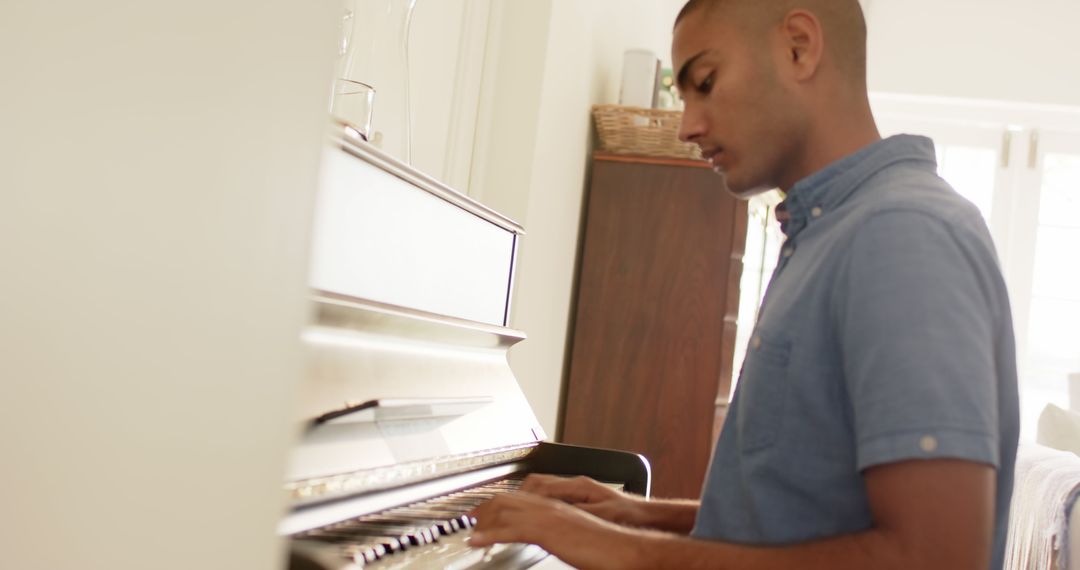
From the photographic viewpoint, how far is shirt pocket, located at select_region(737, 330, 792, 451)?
1.04m

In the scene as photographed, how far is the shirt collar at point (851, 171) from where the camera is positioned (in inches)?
44.4

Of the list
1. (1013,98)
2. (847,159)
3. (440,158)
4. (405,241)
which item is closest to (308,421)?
(405,241)

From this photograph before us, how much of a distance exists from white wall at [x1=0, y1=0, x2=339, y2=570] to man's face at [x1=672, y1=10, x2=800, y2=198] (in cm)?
76

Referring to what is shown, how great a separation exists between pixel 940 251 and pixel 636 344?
2185 millimetres

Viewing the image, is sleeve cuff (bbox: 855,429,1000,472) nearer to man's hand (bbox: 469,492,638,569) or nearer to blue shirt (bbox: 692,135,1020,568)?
blue shirt (bbox: 692,135,1020,568)

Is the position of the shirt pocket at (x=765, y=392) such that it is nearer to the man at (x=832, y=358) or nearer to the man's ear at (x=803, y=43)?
the man at (x=832, y=358)

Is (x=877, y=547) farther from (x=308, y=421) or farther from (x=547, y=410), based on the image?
(x=547, y=410)

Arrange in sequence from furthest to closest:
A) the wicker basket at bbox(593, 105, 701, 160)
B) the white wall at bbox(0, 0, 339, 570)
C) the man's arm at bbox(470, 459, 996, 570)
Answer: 1. the wicker basket at bbox(593, 105, 701, 160)
2. the man's arm at bbox(470, 459, 996, 570)
3. the white wall at bbox(0, 0, 339, 570)

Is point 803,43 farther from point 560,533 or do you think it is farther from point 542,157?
point 542,157

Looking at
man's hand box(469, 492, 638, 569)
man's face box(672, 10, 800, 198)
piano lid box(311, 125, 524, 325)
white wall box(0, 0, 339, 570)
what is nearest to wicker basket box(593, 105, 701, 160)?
piano lid box(311, 125, 524, 325)

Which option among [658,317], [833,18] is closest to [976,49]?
[658,317]

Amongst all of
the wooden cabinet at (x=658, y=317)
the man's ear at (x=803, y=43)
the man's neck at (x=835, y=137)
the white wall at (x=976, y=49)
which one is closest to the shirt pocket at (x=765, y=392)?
the man's neck at (x=835, y=137)

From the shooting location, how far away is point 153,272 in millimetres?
571

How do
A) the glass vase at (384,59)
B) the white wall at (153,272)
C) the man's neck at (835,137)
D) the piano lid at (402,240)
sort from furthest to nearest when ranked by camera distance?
the glass vase at (384,59), the man's neck at (835,137), the piano lid at (402,240), the white wall at (153,272)
